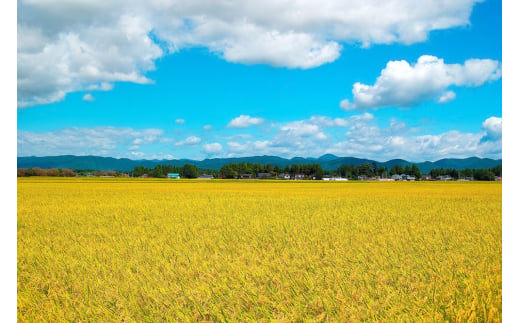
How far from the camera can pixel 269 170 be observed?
359 ft

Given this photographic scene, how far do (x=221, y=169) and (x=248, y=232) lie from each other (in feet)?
318

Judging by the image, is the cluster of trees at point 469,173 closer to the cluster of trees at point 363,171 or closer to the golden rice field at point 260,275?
the cluster of trees at point 363,171

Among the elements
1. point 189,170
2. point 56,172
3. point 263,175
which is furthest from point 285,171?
point 56,172

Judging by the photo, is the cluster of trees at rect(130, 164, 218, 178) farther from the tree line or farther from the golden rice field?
the golden rice field

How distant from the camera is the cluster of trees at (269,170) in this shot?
10506cm

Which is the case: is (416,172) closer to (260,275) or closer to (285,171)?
(285,171)

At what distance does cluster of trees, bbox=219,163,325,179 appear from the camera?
10506cm

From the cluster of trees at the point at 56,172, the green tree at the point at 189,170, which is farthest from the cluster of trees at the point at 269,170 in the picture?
the cluster of trees at the point at 56,172

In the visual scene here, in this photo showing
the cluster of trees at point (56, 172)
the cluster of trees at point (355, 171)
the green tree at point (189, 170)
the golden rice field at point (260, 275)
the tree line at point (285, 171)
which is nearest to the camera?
the golden rice field at point (260, 275)

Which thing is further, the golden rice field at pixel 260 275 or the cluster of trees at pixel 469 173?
the cluster of trees at pixel 469 173
